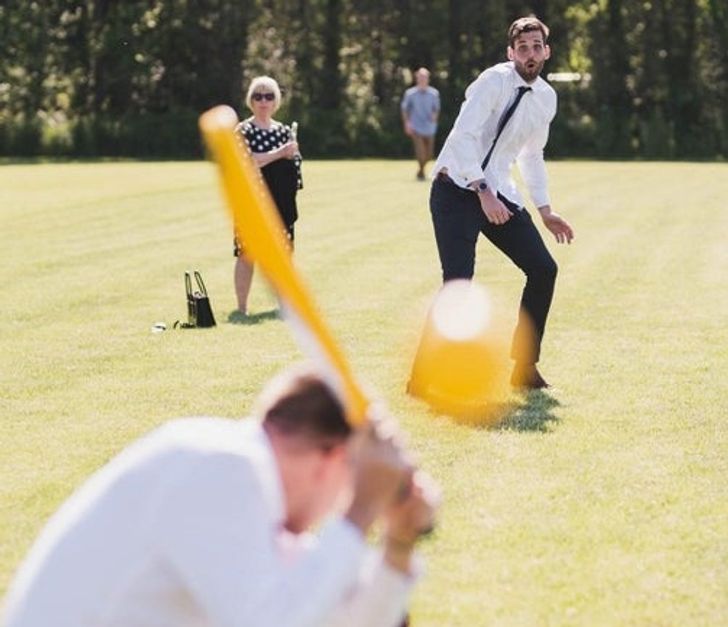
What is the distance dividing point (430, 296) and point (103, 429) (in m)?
6.94

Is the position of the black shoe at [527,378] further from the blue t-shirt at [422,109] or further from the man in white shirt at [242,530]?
the blue t-shirt at [422,109]

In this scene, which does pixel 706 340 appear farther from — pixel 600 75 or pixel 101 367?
pixel 600 75

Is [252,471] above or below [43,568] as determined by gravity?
above

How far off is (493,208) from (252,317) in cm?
483

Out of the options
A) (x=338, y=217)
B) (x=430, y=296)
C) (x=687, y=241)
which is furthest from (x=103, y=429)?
(x=338, y=217)

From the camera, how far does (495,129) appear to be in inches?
386

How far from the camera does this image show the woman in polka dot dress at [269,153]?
45.5 feet

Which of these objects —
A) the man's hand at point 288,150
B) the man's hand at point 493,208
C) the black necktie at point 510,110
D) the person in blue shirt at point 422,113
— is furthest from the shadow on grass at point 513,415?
the person in blue shirt at point 422,113

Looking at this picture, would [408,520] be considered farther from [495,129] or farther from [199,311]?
[199,311]

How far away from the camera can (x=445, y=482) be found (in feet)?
25.8

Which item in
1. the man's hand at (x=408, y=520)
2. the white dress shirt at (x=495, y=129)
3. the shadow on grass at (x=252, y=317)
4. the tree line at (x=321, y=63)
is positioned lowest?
the tree line at (x=321, y=63)

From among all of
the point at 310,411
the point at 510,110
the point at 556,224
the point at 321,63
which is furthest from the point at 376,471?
the point at 321,63

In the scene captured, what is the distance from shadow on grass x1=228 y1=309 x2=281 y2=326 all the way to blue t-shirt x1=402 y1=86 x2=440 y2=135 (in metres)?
22.3

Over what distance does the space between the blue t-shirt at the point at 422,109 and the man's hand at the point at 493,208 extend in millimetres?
26792
